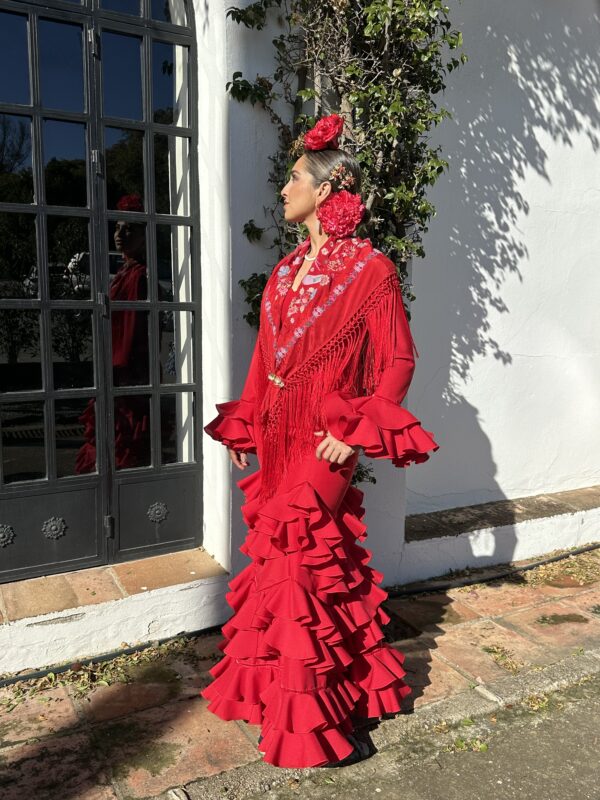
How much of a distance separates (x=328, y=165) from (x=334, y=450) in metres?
1.00

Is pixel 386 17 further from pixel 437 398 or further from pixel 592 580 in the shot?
pixel 592 580

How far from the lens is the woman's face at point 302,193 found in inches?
98.5

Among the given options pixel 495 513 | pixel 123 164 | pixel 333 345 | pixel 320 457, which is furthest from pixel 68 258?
pixel 495 513

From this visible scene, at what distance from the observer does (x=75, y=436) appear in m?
A: 3.38

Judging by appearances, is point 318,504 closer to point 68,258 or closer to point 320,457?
point 320,457

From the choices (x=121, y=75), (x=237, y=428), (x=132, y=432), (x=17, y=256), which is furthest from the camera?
(x=132, y=432)

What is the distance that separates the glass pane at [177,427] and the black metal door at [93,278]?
0.01 m

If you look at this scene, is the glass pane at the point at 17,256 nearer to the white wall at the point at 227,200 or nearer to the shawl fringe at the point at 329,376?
the white wall at the point at 227,200

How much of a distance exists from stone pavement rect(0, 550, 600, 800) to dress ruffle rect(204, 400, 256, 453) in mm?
1098

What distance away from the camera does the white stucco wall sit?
3.85 meters

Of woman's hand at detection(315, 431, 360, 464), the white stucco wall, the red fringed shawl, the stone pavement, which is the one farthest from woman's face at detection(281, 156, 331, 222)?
the stone pavement

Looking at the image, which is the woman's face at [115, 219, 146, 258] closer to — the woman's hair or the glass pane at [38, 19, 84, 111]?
the glass pane at [38, 19, 84, 111]

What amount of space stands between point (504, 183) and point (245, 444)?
2727 mm

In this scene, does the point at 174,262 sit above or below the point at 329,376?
above
